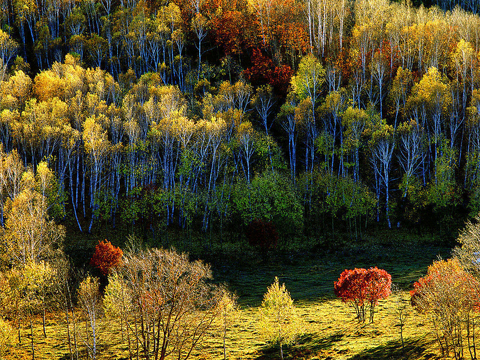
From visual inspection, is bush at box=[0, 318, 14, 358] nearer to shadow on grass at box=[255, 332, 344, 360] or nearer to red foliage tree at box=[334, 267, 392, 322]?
shadow on grass at box=[255, 332, 344, 360]

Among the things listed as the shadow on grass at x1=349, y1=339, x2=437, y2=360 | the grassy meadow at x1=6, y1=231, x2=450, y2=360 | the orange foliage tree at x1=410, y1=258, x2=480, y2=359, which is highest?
the orange foliage tree at x1=410, y1=258, x2=480, y2=359

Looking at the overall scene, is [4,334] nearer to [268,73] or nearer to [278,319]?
[278,319]

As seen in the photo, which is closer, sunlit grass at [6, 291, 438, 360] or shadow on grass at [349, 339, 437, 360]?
shadow on grass at [349, 339, 437, 360]

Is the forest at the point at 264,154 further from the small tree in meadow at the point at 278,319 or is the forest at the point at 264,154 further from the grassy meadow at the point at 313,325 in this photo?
the small tree in meadow at the point at 278,319

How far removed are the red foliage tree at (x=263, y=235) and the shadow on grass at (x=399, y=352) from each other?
71.5ft

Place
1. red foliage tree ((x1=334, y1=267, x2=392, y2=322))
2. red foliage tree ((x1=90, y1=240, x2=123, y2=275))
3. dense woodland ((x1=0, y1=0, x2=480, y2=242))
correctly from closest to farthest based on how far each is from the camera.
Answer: red foliage tree ((x1=334, y1=267, x2=392, y2=322)) < red foliage tree ((x1=90, y1=240, x2=123, y2=275)) < dense woodland ((x1=0, y1=0, x2=480, y2=242))

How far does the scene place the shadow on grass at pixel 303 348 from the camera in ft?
83.4

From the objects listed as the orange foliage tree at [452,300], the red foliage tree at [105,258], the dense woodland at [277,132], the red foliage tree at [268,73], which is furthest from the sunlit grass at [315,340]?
the red foliage tree at [268,73]

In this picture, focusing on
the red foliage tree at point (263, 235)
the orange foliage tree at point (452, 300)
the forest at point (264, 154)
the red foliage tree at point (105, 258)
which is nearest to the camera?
the orange foliage tree at point (452, 300)

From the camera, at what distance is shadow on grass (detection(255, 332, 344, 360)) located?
25422mm

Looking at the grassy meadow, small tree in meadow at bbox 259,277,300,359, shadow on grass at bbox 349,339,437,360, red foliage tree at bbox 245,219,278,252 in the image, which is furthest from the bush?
red foliage tree at bbox 245,219,278,252

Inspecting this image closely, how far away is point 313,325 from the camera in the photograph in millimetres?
29125

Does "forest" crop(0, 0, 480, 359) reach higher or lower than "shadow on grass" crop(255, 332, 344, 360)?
higher

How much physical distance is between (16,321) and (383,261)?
123ft
